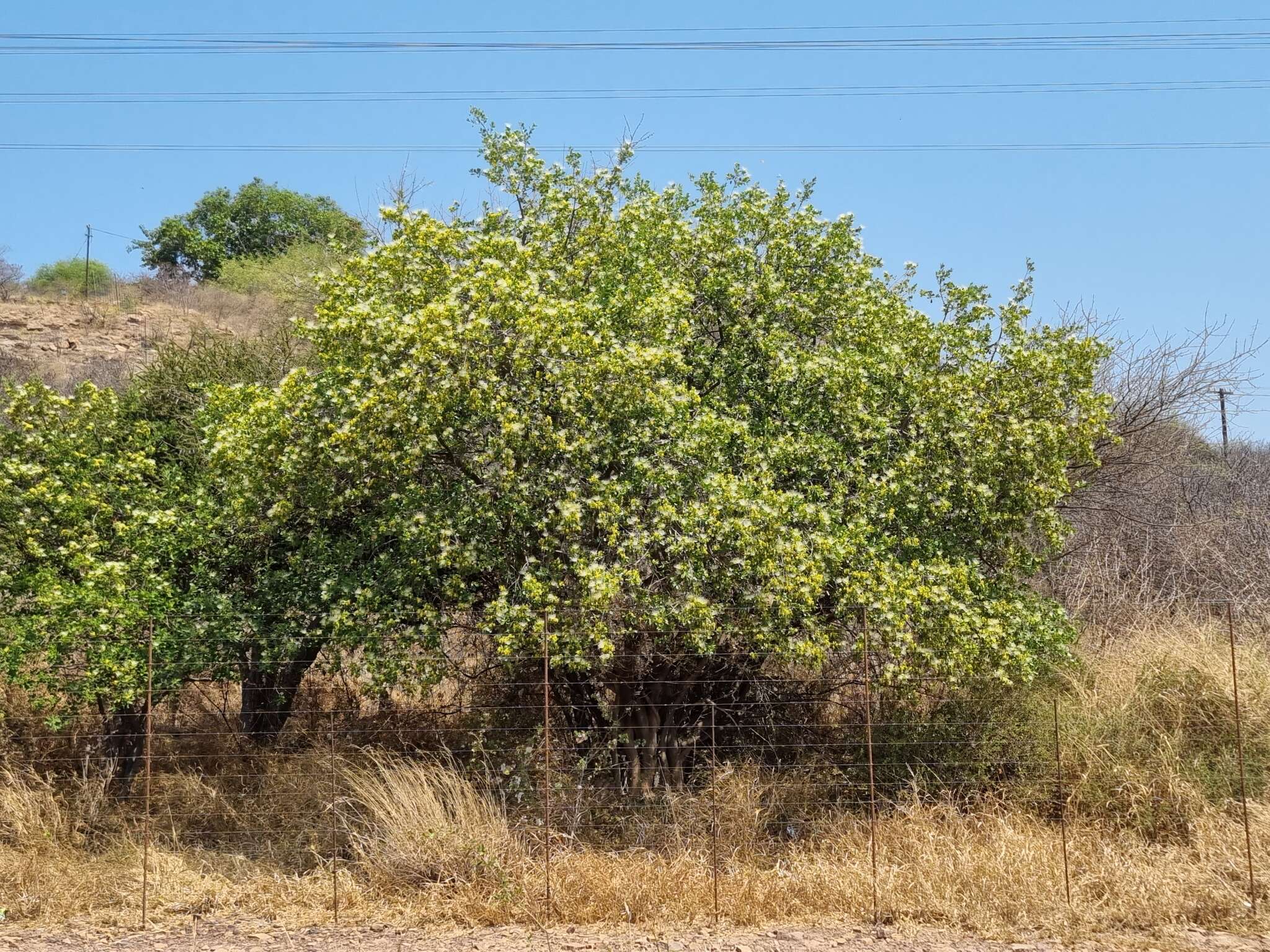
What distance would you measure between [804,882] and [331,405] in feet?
16.1

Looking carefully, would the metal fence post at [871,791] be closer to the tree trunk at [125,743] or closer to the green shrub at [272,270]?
the tree trunk at [125,743]

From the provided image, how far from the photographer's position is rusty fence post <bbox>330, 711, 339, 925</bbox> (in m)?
7.25

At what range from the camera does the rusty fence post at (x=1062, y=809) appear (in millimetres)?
7152

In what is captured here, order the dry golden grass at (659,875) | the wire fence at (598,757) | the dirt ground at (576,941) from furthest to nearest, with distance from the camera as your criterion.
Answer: the wire fence at (598,757)
the dry golden grass at (659,875)
the dirt ground at (576,941)

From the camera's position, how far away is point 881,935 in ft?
22.4

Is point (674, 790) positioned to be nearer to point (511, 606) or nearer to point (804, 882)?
point (804, 882)

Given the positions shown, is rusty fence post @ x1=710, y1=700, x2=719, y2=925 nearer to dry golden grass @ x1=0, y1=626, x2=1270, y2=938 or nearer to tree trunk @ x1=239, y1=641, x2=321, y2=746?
dry golden grass @ x1=0, y1=626, x2=1270, y2=938

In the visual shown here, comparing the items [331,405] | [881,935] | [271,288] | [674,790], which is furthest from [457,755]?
[271,288]

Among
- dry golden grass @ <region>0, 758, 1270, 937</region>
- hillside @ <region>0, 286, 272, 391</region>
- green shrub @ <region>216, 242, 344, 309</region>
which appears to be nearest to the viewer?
dry golden grass @ <region>0, 758, 1270, 937</region>

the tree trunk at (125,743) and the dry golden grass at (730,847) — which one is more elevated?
the tree trunk at (125,743)

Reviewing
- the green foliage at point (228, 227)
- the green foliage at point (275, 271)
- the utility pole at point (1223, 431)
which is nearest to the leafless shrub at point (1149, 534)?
the utility pole at point (1223, 431)

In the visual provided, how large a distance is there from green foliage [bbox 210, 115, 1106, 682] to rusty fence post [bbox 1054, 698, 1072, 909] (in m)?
0.71

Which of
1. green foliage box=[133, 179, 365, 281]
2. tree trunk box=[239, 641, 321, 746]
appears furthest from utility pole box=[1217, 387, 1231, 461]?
green foliage box=[133, 179, 365, 281]

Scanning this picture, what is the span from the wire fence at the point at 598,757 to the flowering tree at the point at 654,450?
0.18 m
